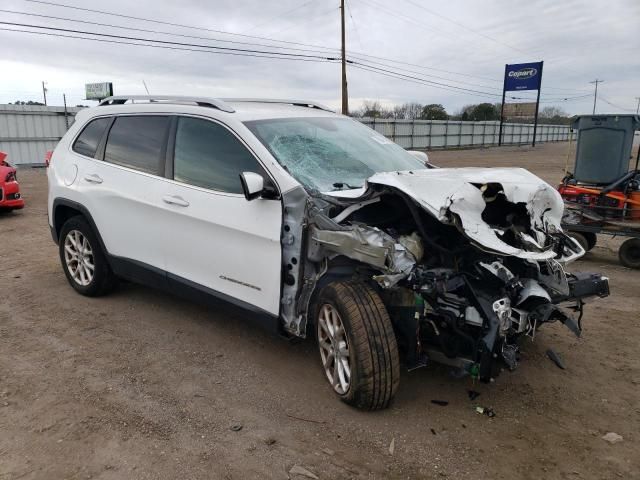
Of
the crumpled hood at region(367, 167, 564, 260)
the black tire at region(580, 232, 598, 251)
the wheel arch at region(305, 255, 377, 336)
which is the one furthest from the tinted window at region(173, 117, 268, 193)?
the black tire at region(580, 232, 598, 251)

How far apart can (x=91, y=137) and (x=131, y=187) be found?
3.35ft

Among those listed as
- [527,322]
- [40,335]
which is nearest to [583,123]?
[527,322]

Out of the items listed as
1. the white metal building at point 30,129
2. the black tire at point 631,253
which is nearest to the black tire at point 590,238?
the black tire at point 631,253

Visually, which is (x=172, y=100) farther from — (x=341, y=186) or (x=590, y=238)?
(x=590, y=238)

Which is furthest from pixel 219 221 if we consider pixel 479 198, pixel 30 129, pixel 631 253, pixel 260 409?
pixel 30 129

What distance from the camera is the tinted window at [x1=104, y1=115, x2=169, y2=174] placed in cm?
434

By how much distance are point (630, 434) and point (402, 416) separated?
4.30 ft

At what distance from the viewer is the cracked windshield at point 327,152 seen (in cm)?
373

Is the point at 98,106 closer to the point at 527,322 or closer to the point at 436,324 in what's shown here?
the point at 436,324

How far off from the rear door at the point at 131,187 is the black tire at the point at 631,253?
5.72m

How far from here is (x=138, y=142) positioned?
14.9 ft

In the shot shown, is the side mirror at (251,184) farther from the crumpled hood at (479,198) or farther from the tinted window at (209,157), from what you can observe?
the crumpled hood at (479,198)

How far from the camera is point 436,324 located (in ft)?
10.3

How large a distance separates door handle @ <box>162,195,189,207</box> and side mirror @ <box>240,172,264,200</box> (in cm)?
80
